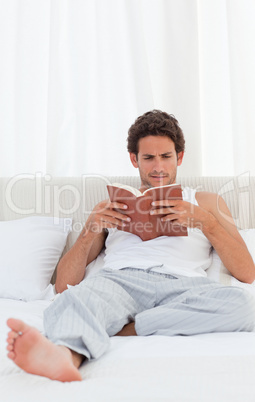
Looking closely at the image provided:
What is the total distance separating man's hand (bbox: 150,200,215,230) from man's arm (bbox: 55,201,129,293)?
0.53 feet

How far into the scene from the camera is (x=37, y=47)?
2.66 metres

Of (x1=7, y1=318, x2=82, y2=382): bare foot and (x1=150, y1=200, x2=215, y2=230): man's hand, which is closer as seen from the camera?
(x1=7, y1=318, x2=82, y2=382): bare foot

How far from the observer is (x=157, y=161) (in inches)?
77.0

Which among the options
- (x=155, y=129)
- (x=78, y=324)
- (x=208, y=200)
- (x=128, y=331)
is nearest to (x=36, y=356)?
(x=78, y=324)

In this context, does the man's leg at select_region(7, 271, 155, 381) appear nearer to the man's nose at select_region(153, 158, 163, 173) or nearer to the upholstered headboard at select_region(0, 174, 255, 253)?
the man's nose at select_region(153, 158, 163, 173)

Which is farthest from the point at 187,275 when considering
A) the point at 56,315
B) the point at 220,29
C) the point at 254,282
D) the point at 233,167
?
the point at 220,29

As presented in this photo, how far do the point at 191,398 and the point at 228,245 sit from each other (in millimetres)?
935

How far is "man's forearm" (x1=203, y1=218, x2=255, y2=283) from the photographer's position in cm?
173

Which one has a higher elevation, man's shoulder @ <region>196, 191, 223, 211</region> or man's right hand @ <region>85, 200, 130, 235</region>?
man's shoulder @ <region>196, 191, 223, 211</region>

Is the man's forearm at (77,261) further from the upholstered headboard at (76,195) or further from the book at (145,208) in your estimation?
the upholstered headboard at (76,195)

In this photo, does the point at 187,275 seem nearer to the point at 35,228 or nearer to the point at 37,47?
the point at 35,228

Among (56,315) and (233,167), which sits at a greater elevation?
(233,167)

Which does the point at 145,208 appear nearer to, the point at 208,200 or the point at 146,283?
the point at 146,283

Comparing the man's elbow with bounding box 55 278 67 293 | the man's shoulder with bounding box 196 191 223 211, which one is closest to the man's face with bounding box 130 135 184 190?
the man's shoulder with bounding box 196 191 223 211
